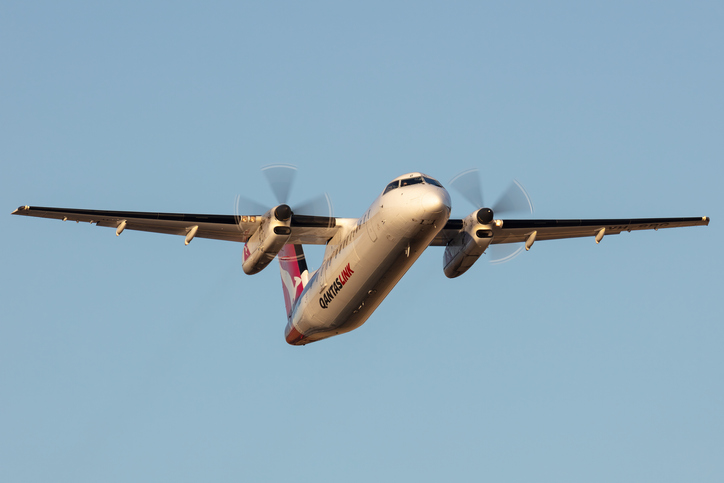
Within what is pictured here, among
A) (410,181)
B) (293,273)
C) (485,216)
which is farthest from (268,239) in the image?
(293,273)

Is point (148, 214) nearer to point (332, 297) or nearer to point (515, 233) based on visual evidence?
point (332, 297)

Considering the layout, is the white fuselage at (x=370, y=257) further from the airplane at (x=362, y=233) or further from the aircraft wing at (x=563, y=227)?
the aircraft wing at (x=563, y=227)

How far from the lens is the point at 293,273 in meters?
28.0

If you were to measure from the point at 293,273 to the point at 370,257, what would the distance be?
828 centimetres

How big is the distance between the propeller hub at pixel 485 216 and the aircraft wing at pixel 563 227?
2.17ft

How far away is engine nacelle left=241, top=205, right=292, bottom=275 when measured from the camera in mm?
21375

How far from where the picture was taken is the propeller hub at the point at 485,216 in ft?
74.6

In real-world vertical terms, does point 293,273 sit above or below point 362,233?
above

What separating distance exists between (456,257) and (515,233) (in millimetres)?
2293

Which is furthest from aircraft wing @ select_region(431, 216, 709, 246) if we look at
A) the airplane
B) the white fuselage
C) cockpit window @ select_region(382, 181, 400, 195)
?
cockpit window @ select_region(382, 181, 400, 195)

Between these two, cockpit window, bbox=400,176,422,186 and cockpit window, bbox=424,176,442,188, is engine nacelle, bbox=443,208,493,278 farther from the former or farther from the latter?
cockpit window, bbox=400,176,422,186

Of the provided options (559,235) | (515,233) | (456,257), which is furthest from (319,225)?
(559,235)

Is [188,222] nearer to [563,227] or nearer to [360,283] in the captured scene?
[360,283]

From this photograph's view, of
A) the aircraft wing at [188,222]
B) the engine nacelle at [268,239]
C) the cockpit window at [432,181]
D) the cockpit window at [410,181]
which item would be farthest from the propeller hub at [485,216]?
the engine nacelle at [268,239]
